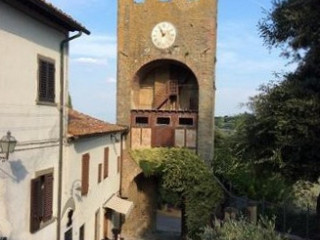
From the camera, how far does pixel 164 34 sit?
29156mm

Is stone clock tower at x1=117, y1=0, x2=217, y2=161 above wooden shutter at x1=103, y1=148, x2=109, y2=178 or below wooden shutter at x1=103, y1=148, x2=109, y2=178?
above

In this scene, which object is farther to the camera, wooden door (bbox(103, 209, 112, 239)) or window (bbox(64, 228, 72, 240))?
wooden door (bbox(103, 209, 112, 239))

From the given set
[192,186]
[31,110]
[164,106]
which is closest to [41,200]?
[31,110]

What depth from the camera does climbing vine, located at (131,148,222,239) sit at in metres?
25.1

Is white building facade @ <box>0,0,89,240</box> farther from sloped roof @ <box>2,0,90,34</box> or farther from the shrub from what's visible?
the shrub

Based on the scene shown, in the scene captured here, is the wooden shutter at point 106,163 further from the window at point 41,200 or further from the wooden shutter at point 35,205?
the wooden shutter at point 35,205

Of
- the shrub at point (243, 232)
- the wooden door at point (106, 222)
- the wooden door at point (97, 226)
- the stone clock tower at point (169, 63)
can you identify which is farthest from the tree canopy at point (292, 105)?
the stone clock tower at point (169, 63)

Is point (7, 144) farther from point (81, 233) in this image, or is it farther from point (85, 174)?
point (81, 233)

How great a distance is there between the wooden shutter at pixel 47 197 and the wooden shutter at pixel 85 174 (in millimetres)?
3651

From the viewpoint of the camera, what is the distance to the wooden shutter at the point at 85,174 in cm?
1864

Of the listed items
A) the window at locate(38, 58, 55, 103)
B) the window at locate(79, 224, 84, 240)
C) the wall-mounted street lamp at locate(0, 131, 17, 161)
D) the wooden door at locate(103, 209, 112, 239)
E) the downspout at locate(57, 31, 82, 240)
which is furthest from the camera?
the wooden door at locate(103, 209, 112, 239)

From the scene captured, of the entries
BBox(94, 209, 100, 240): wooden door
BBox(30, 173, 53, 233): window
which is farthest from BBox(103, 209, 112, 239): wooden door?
BBox(30, 173, 53, 233): window

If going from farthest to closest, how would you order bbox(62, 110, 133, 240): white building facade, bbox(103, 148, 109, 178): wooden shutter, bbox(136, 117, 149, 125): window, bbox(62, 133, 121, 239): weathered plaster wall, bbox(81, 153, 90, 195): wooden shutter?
bbox(136, 117, 149, 125): window < bbox(103, 148, 109, 178): wooden shutter < bbox(81, 153, 90, 195): wooden shutter < bbox(62, 110, 133, 240): white building facade < bbox(62, 133, 121, 239): weathered plaster wall

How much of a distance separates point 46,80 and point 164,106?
666 inches
